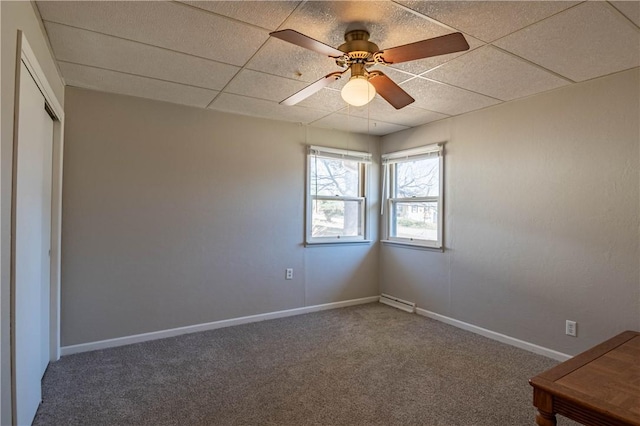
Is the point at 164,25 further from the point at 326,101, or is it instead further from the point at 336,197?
the point at 336,197

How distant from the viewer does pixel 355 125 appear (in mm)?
4301

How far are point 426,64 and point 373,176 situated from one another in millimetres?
2351

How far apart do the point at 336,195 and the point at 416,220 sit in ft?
3.49

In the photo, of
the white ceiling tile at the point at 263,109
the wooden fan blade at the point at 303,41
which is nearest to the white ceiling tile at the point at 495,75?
the wooden fan blade at the point at 303,41

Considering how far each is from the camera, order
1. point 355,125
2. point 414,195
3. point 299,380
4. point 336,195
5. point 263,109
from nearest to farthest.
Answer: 1. point 299,380
2. point 263,109
3. point 355,125
4. point 414,195
5. point 336,195

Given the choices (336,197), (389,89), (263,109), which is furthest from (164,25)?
(336,197)

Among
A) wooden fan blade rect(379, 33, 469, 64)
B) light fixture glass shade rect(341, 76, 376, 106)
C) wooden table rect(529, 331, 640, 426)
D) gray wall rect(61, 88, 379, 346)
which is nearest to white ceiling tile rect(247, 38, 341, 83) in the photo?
light fixture glass shade rect(341, 76, 376, 106)

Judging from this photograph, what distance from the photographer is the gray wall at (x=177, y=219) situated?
121 inches

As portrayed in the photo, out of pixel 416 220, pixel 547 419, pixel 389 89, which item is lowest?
pixel 547 419

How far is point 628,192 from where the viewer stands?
2602mm

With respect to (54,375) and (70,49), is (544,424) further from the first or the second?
(70,49)

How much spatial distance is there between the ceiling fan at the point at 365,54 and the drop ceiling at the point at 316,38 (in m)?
0.12

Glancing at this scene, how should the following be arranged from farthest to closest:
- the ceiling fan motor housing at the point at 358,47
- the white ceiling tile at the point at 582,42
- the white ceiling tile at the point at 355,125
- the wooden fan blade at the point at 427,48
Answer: the white ceiling tile at the point at 355,125
the ceiling fan motor housing at the point at 358,47
the white ceiling tile at the point at 582,42
the wooden fan blade at the point at 427,48

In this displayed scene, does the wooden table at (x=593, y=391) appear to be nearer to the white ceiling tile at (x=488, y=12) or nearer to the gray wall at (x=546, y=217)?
the gray wall at (x=546, y=217)
